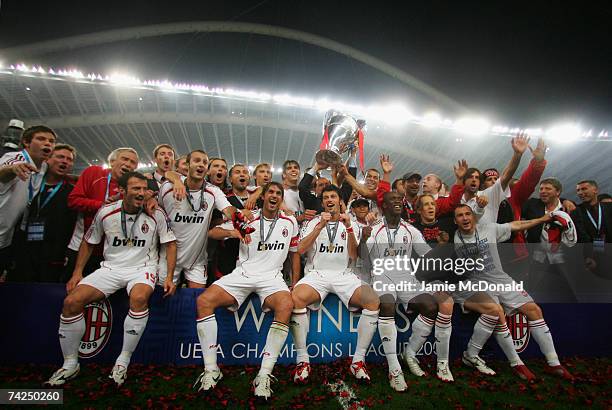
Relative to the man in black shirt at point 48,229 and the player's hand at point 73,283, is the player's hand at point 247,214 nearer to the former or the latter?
the player's hand at point 73,283

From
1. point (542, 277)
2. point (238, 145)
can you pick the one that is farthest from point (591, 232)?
point (238, 145)

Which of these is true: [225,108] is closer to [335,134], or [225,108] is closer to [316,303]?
[335,134]

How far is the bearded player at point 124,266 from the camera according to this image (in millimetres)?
3529

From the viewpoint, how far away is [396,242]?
459 centimetres

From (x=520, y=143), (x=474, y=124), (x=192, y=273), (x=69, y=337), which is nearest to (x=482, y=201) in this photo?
(x=520, y=143)

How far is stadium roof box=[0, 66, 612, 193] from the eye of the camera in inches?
904

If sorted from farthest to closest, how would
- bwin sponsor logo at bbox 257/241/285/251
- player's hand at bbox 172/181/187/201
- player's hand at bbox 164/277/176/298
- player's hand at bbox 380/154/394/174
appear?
1. player's hand at bbox 380/154/394/174
2. bwin sponsor logo at bbox 257/241/285/251
3. player's hand at bbox 172/181/187/201
4. player's hand at bbox 164/277/176/298

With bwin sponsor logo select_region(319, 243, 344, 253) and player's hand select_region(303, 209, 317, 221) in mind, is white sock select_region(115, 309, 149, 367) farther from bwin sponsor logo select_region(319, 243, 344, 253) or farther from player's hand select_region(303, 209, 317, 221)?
player's hand select_region(303, 209, 317, 221)

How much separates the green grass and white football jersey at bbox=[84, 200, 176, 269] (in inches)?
45.3

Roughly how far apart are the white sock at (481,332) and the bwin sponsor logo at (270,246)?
2571 millimetres

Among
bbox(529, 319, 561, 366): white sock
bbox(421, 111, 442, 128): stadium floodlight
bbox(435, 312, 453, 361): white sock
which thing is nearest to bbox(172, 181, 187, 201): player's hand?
bbox(435, 312, 453, 361): white sock

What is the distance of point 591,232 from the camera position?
5.79 m

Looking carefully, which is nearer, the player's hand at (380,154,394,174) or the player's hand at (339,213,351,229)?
the player's hand at (339,213,351,229)

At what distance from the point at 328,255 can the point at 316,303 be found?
2.17 ft
